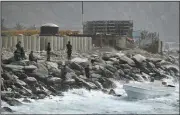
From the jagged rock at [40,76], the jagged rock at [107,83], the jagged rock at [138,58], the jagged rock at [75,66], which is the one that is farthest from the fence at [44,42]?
the jagged rock at [138,58]

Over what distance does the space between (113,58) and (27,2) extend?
1023 millimetres

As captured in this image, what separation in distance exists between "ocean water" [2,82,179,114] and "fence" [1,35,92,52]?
0.45m

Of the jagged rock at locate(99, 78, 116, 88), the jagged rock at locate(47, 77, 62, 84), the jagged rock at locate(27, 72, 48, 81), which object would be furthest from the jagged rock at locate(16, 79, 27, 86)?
the jagged rock at locate(99, 78, 116, 88)

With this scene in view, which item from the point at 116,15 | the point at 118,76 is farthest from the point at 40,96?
the point at 116,15

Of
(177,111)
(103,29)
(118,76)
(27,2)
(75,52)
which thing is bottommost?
(177,111)

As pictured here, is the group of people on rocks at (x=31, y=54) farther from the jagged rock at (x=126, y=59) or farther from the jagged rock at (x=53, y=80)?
the jagged rock at (x=126, y=59)

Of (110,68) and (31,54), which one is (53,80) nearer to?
(31,54)

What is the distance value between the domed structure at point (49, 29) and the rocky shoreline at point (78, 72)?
200 millimetres

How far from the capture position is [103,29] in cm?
375

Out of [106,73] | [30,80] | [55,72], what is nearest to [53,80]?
[55,72]

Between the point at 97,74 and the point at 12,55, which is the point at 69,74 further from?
the point at 12,55

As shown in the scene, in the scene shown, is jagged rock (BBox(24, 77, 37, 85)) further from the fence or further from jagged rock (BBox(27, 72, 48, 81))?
the fence

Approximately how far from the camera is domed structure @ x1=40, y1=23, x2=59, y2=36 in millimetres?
3671

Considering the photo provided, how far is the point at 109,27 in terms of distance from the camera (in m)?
3.76
